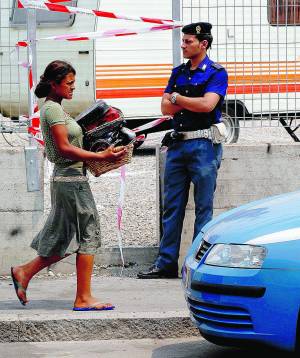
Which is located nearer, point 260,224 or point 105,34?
point 260,224

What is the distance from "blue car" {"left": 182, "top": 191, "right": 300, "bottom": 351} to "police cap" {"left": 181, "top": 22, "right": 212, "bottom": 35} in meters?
2.54

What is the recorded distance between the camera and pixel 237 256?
607cm

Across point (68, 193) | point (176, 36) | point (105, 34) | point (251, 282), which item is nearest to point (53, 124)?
point (68, 193)

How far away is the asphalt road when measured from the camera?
6.93 m

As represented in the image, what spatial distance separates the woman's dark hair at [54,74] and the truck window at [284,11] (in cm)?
273

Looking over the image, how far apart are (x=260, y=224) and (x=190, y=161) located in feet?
8.31

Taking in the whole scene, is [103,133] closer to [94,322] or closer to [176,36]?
[94,322]

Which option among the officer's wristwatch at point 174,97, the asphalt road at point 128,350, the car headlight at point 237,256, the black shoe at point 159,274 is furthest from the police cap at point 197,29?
the car headlight at point 237,256

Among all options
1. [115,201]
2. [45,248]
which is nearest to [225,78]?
[45,248]

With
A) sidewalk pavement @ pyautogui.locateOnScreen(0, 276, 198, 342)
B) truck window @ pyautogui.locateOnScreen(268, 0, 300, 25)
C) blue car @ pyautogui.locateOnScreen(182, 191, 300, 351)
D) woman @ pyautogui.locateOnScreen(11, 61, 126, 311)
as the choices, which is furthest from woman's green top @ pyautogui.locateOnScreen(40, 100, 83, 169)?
truck window @ pyautogui.locateOnScreen(268, 0, 300, 25)

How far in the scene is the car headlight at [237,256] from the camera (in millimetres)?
5988

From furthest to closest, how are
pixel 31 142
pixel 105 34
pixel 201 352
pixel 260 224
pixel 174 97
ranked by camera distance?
pixel 105 34
pixel 31 142
pixel 174 97
pixel 201 352
pixel 260 224

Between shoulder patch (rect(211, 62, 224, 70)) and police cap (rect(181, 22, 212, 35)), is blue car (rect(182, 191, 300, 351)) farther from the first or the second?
police cap (rect(181, 22, 212, 35))

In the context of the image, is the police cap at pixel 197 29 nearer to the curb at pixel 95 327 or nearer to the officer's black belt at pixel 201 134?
the officer's black belt at pixel 201 134
